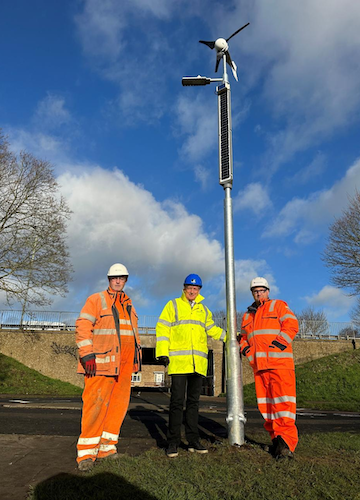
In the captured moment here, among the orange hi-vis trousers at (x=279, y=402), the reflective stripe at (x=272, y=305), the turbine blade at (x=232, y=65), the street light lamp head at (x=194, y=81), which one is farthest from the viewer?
the turbine blade at (x=232, y=65)

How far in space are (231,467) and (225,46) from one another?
6164 mm

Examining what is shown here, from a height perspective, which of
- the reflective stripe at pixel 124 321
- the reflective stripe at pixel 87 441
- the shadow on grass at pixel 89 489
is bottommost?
the shadow on grass at pixel 89 489

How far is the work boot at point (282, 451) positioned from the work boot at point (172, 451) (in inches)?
43.2

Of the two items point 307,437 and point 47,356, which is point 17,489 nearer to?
point 307,437

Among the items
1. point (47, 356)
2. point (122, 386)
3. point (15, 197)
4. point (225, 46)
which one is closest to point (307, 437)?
point (122, 386)

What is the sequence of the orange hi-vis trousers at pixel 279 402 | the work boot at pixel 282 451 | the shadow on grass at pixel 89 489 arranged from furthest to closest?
the orange hi-vis trousers at pixel 279 402 → the work boot at pixel 282 451 → the shadow on grass at pixel 89 489

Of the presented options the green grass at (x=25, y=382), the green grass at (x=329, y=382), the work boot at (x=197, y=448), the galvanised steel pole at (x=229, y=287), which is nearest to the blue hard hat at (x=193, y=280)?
the galvanised steel pole at (x=229, y=287)

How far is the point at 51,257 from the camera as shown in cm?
2180

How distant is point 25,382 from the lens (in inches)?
882

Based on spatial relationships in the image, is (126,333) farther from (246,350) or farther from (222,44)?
(222,44)

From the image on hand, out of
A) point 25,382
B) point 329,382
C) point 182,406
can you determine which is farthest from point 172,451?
point 25,382

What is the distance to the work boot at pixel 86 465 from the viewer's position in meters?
3.69

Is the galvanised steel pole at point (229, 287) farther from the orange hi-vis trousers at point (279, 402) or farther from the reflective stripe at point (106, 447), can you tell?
the reflective stripe at point (106, 447)

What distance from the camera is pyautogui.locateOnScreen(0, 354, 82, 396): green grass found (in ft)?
67.6
